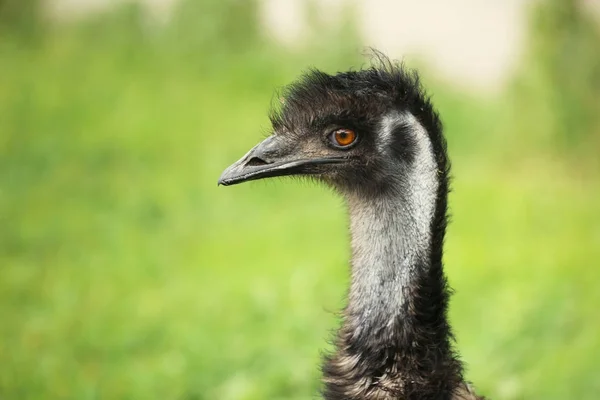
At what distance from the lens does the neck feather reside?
8.48 ft

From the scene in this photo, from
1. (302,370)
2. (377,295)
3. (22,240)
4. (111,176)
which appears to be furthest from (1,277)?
(377,295)

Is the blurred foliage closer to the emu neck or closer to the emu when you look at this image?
the emu

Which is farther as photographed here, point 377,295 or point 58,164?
point 58,164

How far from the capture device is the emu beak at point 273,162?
264 cm

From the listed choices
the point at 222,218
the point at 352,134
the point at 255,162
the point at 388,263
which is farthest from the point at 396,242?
the point at 222,218

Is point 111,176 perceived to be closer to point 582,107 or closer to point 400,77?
point 582,107

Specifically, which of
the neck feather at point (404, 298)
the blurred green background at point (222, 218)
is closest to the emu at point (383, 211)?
the neck feather at point (404, 298)

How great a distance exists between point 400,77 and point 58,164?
4623 mm

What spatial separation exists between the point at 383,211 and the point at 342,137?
241 millimetres

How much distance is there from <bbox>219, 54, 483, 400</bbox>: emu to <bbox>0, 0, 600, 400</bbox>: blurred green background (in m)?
0.56

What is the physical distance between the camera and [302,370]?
427 centimetres

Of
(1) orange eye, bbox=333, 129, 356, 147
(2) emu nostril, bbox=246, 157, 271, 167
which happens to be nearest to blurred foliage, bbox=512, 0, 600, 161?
(1) orange eye, bbox=333, 129, 356, 147

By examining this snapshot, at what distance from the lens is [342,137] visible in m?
2.72

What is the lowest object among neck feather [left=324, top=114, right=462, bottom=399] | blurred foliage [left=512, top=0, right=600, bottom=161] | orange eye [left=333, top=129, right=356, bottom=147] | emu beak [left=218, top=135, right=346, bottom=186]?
neck feather [left=324, top=114, right=462, bottom=399]
